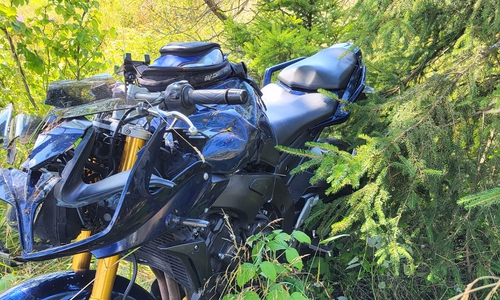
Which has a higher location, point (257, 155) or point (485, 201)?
point (257, 155)

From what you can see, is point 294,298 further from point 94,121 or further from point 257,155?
point 94,121

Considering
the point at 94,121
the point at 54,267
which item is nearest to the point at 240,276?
the point at 94,121

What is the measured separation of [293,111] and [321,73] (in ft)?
1.19

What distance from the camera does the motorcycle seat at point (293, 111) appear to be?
2008mm

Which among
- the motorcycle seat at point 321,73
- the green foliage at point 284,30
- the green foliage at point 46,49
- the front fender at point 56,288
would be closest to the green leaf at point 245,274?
the front fender at point 56,288

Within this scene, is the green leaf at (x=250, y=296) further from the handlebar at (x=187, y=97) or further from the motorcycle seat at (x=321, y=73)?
the motorcycle seat at (x=321, y=73)

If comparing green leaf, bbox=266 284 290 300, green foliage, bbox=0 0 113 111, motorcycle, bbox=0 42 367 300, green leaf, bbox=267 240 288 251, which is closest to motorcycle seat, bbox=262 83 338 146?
motorcycle, bbox=0 42 367 300

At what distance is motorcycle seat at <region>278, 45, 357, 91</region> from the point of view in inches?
92.0

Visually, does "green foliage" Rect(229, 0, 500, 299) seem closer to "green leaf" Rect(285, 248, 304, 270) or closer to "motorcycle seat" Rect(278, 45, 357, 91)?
"motorcycle seat" Rect(278, 45, 357, 91)

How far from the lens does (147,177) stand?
114 centimetres

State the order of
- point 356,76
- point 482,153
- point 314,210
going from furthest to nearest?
1. point 356,76
2. point 314,210
3. point 482,153

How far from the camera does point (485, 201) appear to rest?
141 cm

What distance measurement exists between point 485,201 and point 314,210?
94 centimetres

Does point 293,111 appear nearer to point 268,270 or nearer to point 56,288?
point 268,270
